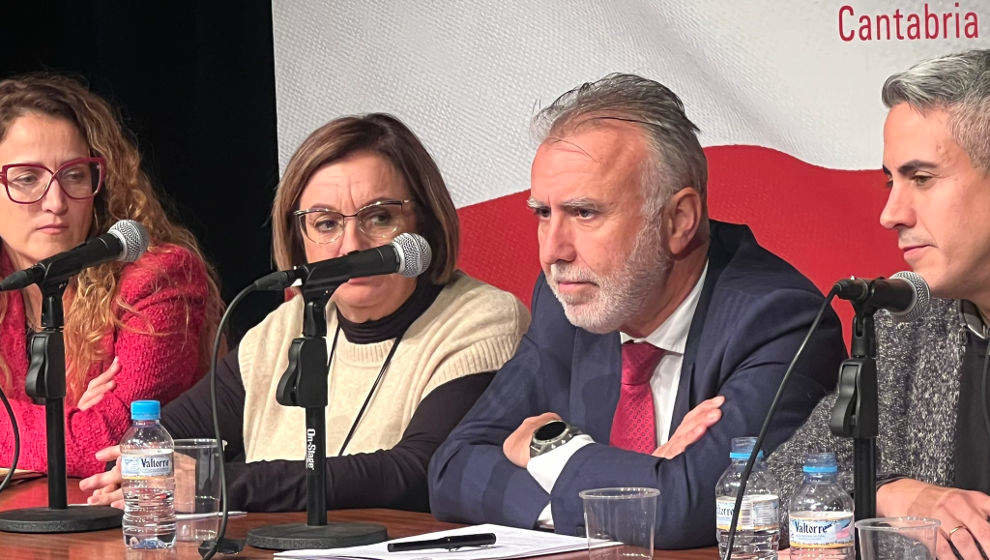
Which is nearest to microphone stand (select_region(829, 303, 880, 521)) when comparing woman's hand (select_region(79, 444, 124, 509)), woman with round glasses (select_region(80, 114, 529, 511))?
woman with round glasses (select_region(80, 114, 529, 511))

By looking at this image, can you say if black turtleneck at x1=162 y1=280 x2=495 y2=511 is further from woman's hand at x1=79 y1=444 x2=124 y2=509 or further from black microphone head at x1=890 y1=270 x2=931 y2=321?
black microphone head at x1=890 y1=270 x2=931 y2=321

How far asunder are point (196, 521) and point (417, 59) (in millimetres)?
1752

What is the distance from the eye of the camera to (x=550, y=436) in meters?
2.74

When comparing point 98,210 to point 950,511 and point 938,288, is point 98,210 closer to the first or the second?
point 938,288

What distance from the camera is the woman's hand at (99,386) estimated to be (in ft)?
11.5

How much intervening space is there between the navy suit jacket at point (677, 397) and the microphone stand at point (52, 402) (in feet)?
2.19

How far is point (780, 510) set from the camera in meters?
2.43

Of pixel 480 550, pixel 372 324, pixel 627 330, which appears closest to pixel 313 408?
pixel 480 550

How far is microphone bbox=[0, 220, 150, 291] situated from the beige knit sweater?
777mm

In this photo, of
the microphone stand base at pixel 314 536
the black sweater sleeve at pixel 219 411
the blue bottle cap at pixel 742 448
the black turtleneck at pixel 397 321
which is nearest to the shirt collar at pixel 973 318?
the blue bottle cap at pixel 742 448

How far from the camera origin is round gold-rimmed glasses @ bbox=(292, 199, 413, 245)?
333cm

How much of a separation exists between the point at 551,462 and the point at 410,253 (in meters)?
0.55

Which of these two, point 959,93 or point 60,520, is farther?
point 60,520

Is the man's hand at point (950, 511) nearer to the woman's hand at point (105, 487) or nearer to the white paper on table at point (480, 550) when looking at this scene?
the white paper on table at point (480, 550)
